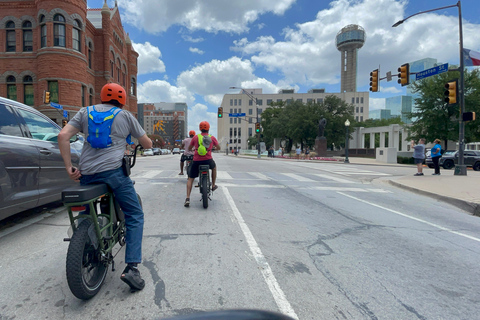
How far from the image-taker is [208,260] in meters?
3.47

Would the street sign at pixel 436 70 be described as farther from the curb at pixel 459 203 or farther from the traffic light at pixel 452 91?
the curb at pixel 459 203

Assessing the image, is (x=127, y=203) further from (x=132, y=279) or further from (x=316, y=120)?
(x=316, y=120)

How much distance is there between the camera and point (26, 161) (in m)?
4.10

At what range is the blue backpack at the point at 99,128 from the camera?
2688mm

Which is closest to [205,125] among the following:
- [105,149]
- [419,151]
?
[105,149]

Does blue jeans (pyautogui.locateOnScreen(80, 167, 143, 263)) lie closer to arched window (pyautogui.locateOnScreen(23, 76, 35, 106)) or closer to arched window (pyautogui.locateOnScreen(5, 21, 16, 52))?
arched window (pyautogui.locateOnScreen(23, 76, 35, 106))

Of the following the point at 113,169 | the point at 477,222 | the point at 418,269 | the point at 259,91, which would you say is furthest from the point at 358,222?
the point at 259,91

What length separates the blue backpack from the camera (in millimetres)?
2688

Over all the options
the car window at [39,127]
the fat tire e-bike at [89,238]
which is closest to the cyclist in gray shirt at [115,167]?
the fat tire e-bike at [89,238]

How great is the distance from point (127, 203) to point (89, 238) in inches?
18.8

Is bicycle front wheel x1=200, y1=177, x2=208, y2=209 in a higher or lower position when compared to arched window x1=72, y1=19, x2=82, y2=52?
lower

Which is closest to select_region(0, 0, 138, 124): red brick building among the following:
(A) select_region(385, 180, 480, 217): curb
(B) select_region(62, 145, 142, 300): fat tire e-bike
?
(B) select_region(62, 145, 142, 300): fat tire e-bike

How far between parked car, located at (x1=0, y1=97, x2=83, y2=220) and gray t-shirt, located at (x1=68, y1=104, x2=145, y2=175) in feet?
5.84

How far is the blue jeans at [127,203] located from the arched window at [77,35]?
31182 mm
